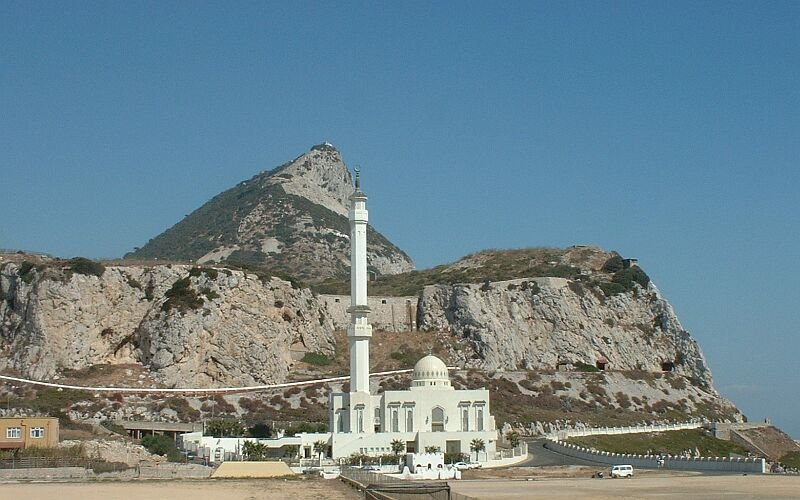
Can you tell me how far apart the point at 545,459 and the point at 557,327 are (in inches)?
1733

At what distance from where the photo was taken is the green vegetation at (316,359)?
10029cm

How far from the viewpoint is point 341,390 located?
88.9 m

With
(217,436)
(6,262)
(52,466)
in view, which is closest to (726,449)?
(217,436)

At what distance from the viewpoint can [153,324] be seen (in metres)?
93.0

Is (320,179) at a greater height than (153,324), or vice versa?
(320,179)

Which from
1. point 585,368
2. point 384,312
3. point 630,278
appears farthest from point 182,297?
point 630,278

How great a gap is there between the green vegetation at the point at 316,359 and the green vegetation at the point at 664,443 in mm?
29991

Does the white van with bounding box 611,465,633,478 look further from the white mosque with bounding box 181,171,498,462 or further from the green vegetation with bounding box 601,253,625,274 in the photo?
the green vegetation with bounding box 601,253,625,274

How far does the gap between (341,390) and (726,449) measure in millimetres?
30690

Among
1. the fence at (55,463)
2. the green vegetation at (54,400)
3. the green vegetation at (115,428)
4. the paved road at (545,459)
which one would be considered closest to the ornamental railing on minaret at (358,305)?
the paved road at (545,459)

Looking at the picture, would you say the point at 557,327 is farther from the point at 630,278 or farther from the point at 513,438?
the point at 513,438

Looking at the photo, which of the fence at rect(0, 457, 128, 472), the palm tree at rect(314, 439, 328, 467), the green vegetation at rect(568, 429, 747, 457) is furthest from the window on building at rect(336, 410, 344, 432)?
the fence at rect(0, 457, 128, 472)

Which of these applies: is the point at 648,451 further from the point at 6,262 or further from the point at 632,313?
the point at 6,262

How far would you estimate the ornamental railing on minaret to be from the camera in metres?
73.5
